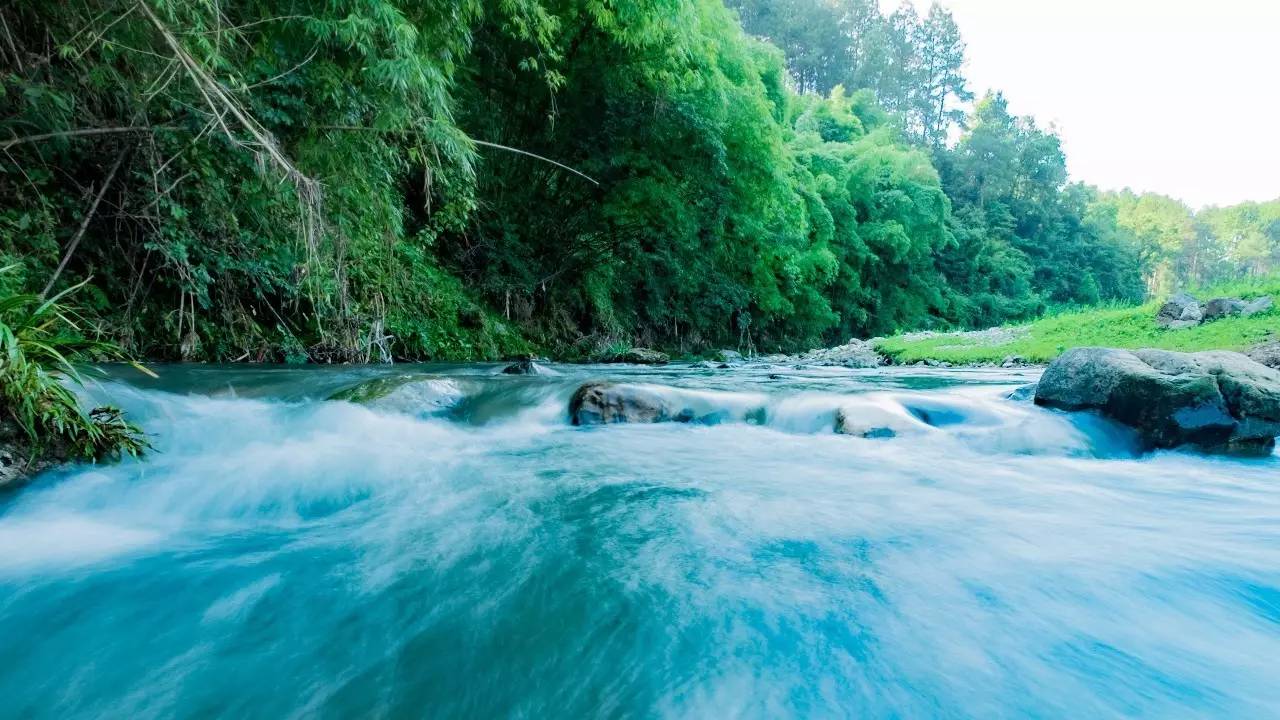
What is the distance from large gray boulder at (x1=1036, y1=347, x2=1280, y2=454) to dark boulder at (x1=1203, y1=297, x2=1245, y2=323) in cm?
783

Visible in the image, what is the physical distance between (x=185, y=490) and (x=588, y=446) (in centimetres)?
244

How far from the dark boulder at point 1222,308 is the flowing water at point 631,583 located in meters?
8.78

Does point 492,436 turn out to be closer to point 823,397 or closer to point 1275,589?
point 823,397

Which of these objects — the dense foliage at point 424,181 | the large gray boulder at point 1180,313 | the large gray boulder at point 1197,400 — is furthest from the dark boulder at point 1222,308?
the dense foliage at point 424,181

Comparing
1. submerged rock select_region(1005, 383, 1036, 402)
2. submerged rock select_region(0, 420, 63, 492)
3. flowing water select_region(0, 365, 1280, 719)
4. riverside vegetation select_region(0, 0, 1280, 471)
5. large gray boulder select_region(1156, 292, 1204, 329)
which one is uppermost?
riverside vegetation select_region(0, 0, 1280, 471)

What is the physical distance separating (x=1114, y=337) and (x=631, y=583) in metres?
12.9

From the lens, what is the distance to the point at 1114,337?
442 inches

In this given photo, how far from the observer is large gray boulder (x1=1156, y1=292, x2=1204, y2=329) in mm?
10725

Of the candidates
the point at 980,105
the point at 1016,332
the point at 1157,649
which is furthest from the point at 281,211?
the point at 980,105

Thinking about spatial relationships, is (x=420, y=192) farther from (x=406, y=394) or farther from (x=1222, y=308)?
(x=1222, y=308)

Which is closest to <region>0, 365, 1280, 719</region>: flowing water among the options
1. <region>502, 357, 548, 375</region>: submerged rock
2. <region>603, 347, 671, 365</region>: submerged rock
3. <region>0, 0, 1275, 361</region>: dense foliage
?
<region>0, 0, 1275, 361</region>: dense foliage

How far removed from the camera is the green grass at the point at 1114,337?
8.88m

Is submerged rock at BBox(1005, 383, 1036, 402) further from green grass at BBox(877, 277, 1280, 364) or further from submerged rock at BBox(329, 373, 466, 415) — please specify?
submerged rock at BBox(329, 373, 466, 415)

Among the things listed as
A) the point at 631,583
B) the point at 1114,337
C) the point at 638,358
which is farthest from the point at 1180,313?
the point at 631,583
